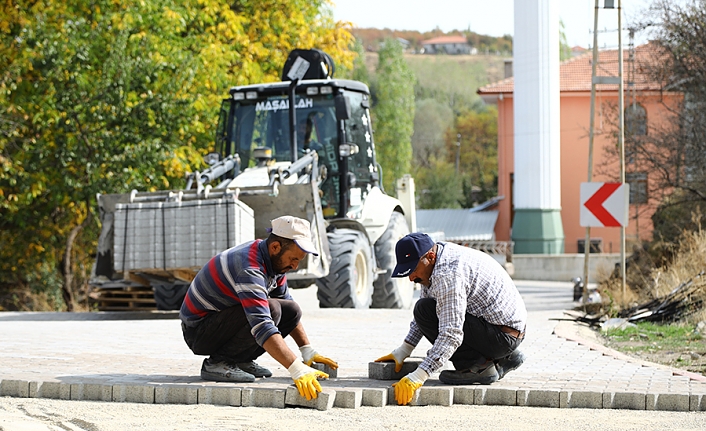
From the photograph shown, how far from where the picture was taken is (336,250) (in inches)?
593

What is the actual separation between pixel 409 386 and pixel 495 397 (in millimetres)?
677

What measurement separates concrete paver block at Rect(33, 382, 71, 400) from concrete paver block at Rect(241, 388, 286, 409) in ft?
4.17

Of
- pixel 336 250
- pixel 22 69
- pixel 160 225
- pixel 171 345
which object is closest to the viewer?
pixel 171 345

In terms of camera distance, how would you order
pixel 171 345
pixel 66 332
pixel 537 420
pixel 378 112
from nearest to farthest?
pixel 537 420, pixel 171 345, pixel 66 332, pixel 378 112

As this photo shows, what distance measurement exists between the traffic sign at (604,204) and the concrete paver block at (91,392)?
11.7 meters

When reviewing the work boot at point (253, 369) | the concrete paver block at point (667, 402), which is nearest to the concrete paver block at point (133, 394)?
the work boot at point (253, 369)

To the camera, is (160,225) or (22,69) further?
(22,69)

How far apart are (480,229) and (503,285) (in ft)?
153

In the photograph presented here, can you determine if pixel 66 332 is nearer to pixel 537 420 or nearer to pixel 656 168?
pixel 537 420

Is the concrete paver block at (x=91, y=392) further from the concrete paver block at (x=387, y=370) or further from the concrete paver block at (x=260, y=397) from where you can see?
the concrete paver block at (x=387, y=370)

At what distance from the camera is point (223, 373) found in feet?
24.6

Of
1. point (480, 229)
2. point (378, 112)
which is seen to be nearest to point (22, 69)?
point (480, 229)

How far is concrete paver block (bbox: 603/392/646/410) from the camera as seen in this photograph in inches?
273

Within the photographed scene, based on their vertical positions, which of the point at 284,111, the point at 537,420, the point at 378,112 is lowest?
the point at 537,420
